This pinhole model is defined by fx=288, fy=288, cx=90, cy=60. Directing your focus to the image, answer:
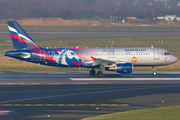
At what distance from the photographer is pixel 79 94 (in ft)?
103

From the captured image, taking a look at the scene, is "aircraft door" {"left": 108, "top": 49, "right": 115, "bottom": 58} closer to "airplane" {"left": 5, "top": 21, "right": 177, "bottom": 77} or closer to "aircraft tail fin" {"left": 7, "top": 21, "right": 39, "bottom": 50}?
"airplane" {"left": 5, "top": 21, "right": 177, "bottom": 77}

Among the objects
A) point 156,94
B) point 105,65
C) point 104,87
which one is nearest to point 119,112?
point 156,94

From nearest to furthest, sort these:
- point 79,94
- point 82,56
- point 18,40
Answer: point 79,94
point 82,56
point 18,40

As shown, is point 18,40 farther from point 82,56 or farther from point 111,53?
point 111,53

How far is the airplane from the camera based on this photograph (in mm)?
43875

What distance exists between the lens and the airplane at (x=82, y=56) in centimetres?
4388

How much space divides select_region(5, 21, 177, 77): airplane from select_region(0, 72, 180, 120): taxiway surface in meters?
2.05

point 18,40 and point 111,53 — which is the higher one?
point 18,40

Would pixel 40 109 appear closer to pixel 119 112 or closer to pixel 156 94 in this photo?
pixel 119 112

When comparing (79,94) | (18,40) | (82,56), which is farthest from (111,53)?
(79,94)

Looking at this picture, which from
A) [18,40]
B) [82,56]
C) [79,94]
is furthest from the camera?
[18,40]

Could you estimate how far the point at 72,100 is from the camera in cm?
2850

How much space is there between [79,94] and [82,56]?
1376 centimetres

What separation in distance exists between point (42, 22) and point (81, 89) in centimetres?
15548
